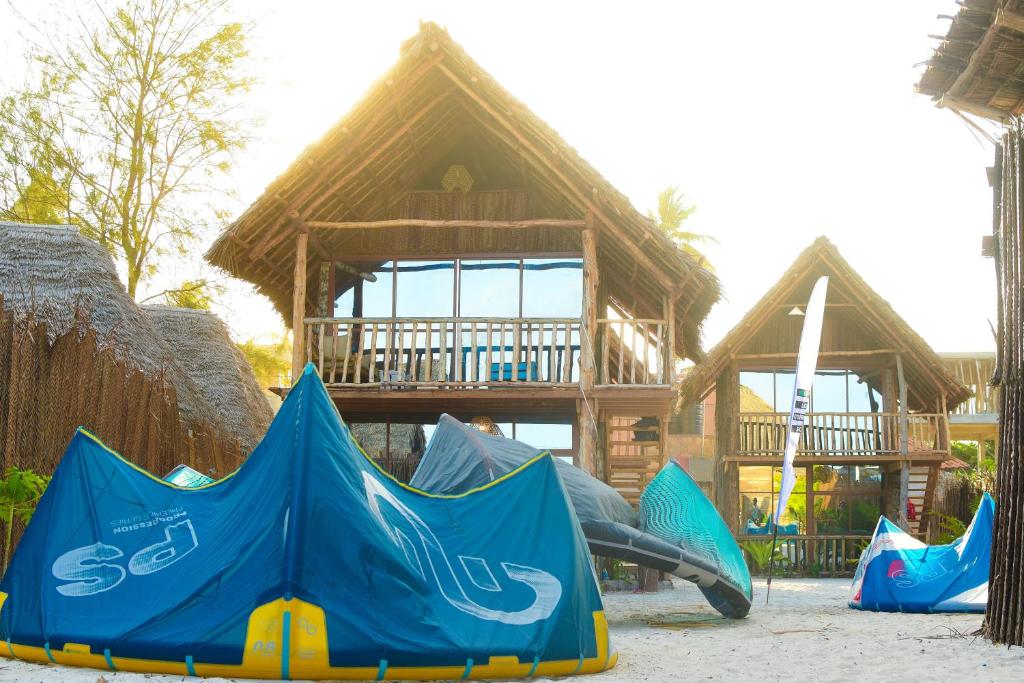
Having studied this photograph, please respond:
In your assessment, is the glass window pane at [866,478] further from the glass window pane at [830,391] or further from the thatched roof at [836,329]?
the thatched roof at [836,329]

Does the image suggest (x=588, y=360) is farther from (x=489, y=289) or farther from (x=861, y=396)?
(x=861, y=396)

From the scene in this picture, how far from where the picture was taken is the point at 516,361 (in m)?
14.2

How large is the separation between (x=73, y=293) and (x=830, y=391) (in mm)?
15645

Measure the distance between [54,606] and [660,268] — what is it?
9.92 m

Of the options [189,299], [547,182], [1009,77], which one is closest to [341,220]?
[547,182]

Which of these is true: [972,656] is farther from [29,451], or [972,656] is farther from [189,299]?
[189,299]

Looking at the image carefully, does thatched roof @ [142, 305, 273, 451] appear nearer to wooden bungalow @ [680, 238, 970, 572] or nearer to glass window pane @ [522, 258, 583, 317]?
glass window pane @ [522, 258, 583, 317]

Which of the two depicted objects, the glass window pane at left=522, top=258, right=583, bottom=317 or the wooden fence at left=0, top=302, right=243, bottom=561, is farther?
the glass window pane at left=522, top=258, right=583, bottom=317

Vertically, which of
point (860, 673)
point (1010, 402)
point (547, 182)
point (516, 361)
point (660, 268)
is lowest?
point (860, 673)

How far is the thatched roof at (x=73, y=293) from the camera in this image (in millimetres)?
9570

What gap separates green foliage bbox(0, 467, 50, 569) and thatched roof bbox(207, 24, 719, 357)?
625 cm

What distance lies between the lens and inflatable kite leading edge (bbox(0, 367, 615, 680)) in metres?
5.59

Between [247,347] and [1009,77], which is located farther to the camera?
[247,347]

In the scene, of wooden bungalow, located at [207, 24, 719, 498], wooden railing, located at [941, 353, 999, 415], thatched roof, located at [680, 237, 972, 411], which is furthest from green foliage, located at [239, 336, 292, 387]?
wooden railing, located at [941, 353, 999, 415]
